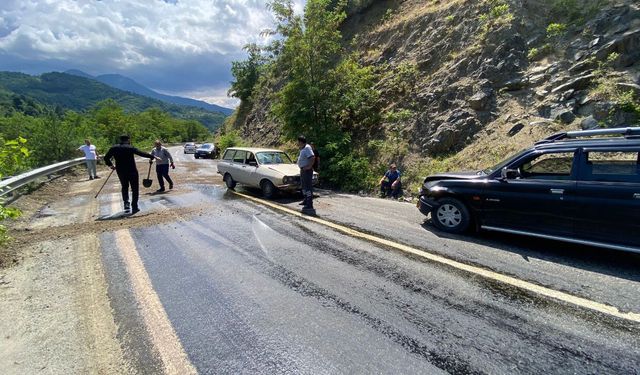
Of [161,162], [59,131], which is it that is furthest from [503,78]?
[59,131]

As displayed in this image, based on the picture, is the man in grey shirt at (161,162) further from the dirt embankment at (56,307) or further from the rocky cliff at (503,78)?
the rocky cliff at (503,78)

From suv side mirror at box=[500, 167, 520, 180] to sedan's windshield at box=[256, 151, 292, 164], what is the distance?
7104mm

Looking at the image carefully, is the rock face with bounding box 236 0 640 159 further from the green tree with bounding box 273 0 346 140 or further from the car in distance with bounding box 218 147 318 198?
the car in distance with bounding box 218 147 318 198

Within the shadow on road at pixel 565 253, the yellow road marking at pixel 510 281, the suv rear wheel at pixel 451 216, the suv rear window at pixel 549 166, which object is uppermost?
the suv rear window at pixel 549 166

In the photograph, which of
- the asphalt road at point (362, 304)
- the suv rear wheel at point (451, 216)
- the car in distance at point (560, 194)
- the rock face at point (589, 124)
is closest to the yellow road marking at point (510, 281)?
the asphalt road at point (362, 304)

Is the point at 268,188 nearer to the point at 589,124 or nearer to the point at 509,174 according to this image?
the point at 509,174

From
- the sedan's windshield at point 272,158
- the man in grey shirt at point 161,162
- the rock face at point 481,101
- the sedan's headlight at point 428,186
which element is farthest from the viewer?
the rock face at point 481,101

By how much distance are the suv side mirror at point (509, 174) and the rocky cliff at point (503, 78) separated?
5101 mm

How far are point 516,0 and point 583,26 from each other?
3.20 meters

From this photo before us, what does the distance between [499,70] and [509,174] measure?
9.02 m

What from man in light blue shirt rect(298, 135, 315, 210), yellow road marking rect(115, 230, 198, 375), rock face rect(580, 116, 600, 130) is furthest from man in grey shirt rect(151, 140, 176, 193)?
rock face rect(580, 116, 600, 130)

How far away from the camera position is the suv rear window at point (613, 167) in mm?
4414

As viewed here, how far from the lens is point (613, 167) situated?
4.62m

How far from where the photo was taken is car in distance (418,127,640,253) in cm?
440
